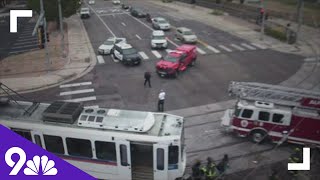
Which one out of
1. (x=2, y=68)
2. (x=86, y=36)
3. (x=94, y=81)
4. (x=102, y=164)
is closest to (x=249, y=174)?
(x=102, y=164)

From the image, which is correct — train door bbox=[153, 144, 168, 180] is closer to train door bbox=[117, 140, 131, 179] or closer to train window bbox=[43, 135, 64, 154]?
train door bbox=[117, 140, 131, 179]

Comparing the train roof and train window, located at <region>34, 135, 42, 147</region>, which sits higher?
the train roof

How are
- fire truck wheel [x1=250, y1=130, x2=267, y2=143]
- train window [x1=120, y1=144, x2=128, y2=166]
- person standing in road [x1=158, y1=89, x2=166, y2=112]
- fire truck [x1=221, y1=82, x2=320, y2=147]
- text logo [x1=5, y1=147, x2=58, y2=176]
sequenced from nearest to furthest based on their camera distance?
text logo [x1=5, y1=147, x2=58, y2=176]
train window [x1=120, y1=144, x2=128, y2=166]
fire truck [x1=221, y1=82, x2=320, y2=147]
fire truck wheel [x1=250, y1=130, x2=267, y2=143]
person standing in road [x1=158, y1=89, x2=166, y2=112]

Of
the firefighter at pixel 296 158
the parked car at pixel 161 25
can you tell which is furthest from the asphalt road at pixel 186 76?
the firefighter at pixel 296 158

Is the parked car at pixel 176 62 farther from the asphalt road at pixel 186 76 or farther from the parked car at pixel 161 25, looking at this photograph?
the parked car at pixel 161 25

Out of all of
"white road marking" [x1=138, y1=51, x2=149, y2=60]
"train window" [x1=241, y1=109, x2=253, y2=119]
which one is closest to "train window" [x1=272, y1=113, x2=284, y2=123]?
"train window" [x1=241, y1=109, x2=253, y2=119]

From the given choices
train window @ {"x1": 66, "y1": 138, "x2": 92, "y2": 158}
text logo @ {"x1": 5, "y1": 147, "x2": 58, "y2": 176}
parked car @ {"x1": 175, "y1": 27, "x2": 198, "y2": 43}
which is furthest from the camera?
parked car @ {"x1": 175, "y1": 27, "x2": 198, "y2": 43}

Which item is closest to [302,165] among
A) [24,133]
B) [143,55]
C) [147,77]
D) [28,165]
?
[28,165]

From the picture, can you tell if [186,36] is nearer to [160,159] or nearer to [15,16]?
[160,159]
